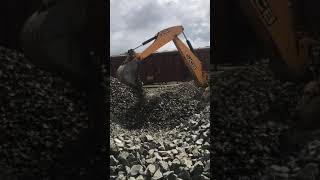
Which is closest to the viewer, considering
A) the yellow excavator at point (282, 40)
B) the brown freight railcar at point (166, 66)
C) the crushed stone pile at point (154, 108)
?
the yellow excavator at point (282, 40)

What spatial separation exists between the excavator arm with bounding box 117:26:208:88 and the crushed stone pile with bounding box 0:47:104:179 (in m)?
8.24

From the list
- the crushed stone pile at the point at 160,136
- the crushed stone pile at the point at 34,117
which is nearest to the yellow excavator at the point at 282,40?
the crushed stone pile at the point at 34,117

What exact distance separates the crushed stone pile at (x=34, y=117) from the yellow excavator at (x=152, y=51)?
8.24 metres

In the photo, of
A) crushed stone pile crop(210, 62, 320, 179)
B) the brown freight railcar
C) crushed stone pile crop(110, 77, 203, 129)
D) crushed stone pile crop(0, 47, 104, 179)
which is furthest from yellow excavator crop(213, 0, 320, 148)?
the brown freight railcar

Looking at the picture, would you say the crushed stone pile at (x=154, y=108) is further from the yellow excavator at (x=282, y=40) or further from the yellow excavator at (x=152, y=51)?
the yellow excavator at (x=282, y=40)

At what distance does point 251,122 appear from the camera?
5.96 metres

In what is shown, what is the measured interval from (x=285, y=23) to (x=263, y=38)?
1.10 feet

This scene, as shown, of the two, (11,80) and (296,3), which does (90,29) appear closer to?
(11,80)

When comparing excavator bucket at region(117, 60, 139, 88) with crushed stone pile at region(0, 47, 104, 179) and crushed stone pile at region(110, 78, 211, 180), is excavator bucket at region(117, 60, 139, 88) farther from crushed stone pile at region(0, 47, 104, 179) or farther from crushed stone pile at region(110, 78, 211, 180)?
crushed stone pile at region(0, 47, 104, 179)

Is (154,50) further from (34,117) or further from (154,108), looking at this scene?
(34,117)

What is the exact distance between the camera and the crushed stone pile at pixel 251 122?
19.2 feet

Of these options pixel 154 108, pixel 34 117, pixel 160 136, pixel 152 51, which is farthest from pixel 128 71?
pixel 34 117

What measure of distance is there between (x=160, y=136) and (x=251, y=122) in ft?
20.9

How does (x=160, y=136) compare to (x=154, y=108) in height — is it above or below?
below
